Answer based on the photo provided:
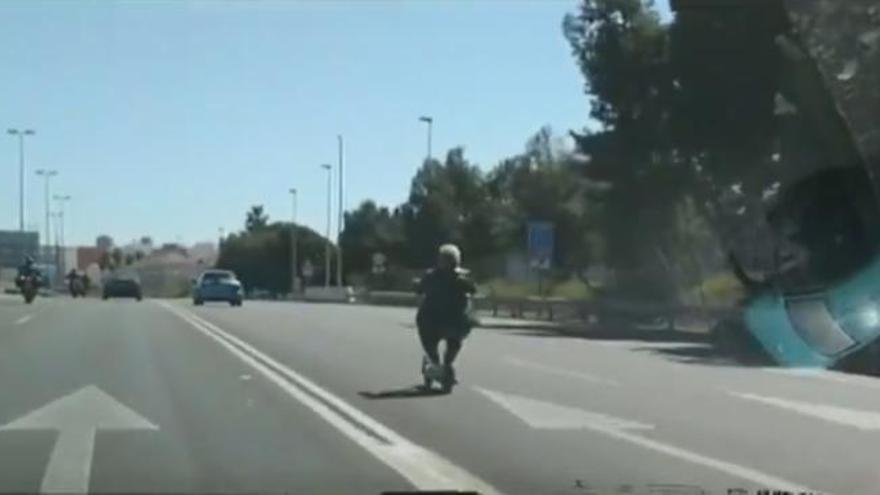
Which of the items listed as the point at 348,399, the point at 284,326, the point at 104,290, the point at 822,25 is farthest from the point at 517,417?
the point at 104,290

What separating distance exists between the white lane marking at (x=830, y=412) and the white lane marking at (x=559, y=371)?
96.6 inches

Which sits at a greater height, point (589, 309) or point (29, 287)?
point (29, 287)

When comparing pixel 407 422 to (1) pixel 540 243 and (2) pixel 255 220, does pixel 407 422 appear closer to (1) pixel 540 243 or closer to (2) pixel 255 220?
(1) pixel 540 243

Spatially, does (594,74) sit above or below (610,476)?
above

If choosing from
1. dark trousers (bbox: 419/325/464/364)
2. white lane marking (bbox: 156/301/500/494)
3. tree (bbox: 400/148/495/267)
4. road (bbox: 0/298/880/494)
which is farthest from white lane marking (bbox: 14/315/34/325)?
dark trousers (bbox: 419/325/464/364)

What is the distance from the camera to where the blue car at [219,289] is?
227 ft

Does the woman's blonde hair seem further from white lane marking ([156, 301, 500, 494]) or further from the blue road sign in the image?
the blue road sign

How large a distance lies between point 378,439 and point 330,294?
73.7 metres

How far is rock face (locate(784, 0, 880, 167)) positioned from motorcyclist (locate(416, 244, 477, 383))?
1691 centimetres

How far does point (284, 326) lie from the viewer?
4359 cm

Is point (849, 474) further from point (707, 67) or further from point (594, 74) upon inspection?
point (594, 74)

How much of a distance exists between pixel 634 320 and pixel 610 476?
125 ft

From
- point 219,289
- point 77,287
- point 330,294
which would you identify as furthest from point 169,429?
point 77,287

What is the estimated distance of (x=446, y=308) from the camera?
2234cm
